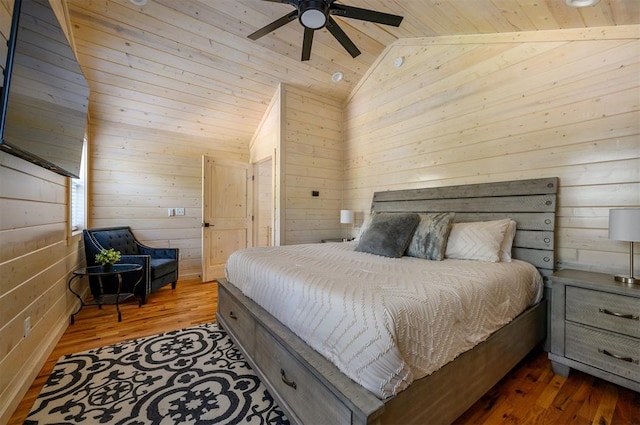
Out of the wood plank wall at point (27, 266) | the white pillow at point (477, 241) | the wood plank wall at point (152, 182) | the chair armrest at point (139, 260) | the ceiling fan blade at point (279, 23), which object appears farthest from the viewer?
the wood plank wall at point (152, 182)

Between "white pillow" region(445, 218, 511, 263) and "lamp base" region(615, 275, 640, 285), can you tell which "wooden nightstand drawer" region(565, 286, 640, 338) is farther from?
"white pillow" region(445, 218, 511, 263)

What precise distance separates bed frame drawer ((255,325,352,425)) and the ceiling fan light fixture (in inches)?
83.8

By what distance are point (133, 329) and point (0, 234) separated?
156cm

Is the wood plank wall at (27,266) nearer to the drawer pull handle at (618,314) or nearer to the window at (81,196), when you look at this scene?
the window at (81,196)

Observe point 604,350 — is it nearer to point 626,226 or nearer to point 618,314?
point 618,314

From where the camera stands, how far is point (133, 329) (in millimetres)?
2637

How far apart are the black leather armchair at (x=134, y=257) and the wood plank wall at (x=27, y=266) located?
2.29 ft

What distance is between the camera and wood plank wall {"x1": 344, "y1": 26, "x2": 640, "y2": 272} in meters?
2.01

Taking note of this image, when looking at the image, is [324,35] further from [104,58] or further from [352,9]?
[104,58]

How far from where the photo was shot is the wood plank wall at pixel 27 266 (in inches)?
58.9

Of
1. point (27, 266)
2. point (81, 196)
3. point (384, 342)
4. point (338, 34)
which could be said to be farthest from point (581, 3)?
point (81, 196)

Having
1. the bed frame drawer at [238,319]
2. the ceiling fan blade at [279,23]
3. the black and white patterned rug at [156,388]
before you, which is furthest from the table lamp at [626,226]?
the ceiling fan blade at [279,23]

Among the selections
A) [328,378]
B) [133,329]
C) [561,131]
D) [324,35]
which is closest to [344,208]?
[324,35]

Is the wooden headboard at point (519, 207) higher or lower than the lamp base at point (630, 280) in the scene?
higher
